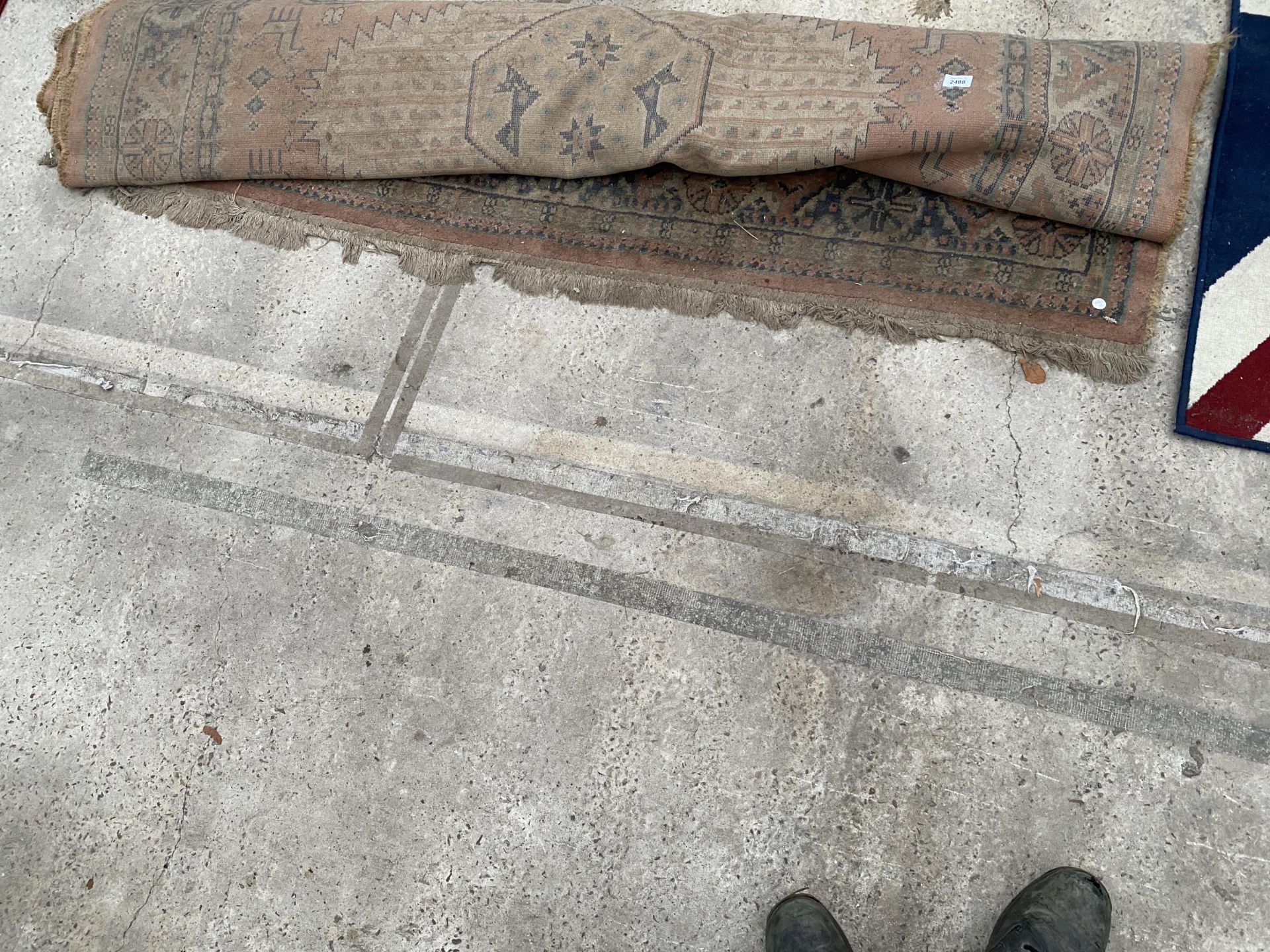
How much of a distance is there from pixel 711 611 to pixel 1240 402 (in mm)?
1423

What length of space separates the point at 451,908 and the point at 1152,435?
2095mm

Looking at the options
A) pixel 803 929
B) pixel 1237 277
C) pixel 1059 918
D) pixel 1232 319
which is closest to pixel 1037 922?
pixel 1059 918

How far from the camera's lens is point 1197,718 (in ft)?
6.35

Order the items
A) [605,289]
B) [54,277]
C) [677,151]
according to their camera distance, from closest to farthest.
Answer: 1. [677,151]
2. [605,289]
3. [54,277]

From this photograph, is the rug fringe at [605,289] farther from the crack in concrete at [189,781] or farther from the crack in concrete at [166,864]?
the crack in concrete at [166,864]

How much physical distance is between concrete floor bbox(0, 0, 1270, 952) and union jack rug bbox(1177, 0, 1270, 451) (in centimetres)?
6

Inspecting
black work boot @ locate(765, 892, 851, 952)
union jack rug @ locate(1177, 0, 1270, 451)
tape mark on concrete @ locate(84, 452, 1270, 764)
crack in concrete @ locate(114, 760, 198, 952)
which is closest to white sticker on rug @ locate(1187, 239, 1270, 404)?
union jack rug @ locate(1177, 0, 1270, 451)

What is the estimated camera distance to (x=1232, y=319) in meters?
2.13

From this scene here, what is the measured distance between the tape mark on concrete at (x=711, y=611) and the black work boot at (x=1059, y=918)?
0.36m

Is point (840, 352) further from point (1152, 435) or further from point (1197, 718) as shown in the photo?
point (1197, 718)

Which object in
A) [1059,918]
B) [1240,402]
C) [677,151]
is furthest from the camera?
[677,151]

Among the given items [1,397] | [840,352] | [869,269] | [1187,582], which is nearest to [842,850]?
[1187,582]

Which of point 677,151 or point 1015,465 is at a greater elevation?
point 677,151

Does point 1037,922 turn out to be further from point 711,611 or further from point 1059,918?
point 711,611
